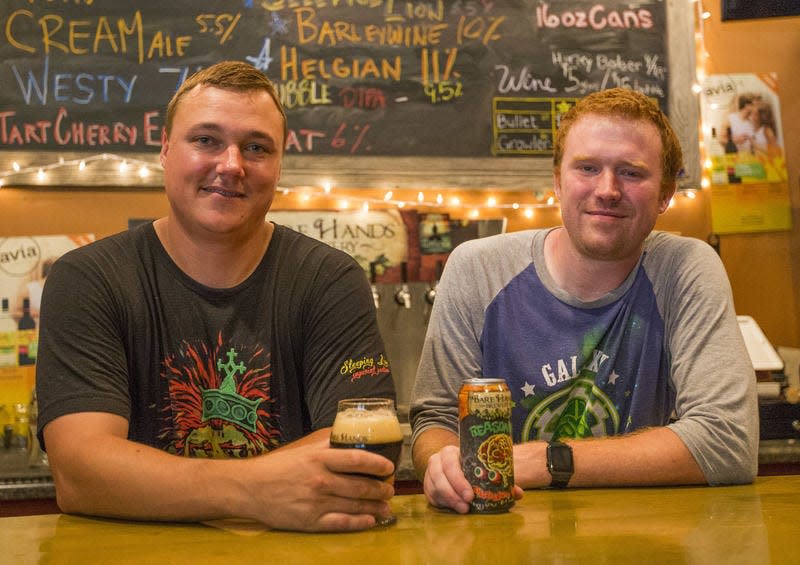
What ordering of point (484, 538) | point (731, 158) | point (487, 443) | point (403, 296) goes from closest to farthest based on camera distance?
point (484, 538)
point (487, 443)
point (403, 296)
point (731, 158)

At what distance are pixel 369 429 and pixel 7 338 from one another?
227 centimetres

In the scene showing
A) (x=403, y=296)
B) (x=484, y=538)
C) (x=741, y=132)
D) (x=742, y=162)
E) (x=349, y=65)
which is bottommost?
(x=484, y=538)

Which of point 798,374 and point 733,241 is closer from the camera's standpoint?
point 798,374

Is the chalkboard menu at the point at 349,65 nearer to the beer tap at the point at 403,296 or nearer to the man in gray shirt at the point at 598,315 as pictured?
the beer tap at the point at 403,296

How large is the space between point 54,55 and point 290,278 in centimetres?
189

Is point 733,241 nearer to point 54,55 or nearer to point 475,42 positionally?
point 475,42

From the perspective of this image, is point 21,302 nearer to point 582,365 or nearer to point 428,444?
point 428,444

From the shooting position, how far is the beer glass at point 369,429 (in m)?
1.26

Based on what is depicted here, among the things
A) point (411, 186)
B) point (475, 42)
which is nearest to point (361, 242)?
point (411, 186)

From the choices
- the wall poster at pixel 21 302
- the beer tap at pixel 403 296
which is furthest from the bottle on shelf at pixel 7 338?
the beer tap at pixel 403 296

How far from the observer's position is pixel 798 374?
129 inches

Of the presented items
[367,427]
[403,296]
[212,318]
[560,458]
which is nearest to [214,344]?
[212,318]

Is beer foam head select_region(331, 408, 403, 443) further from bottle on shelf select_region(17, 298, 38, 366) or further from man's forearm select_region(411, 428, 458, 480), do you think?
bottle on shelf select_region(17, 298, 38, 366)

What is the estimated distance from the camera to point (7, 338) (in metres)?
3.13
